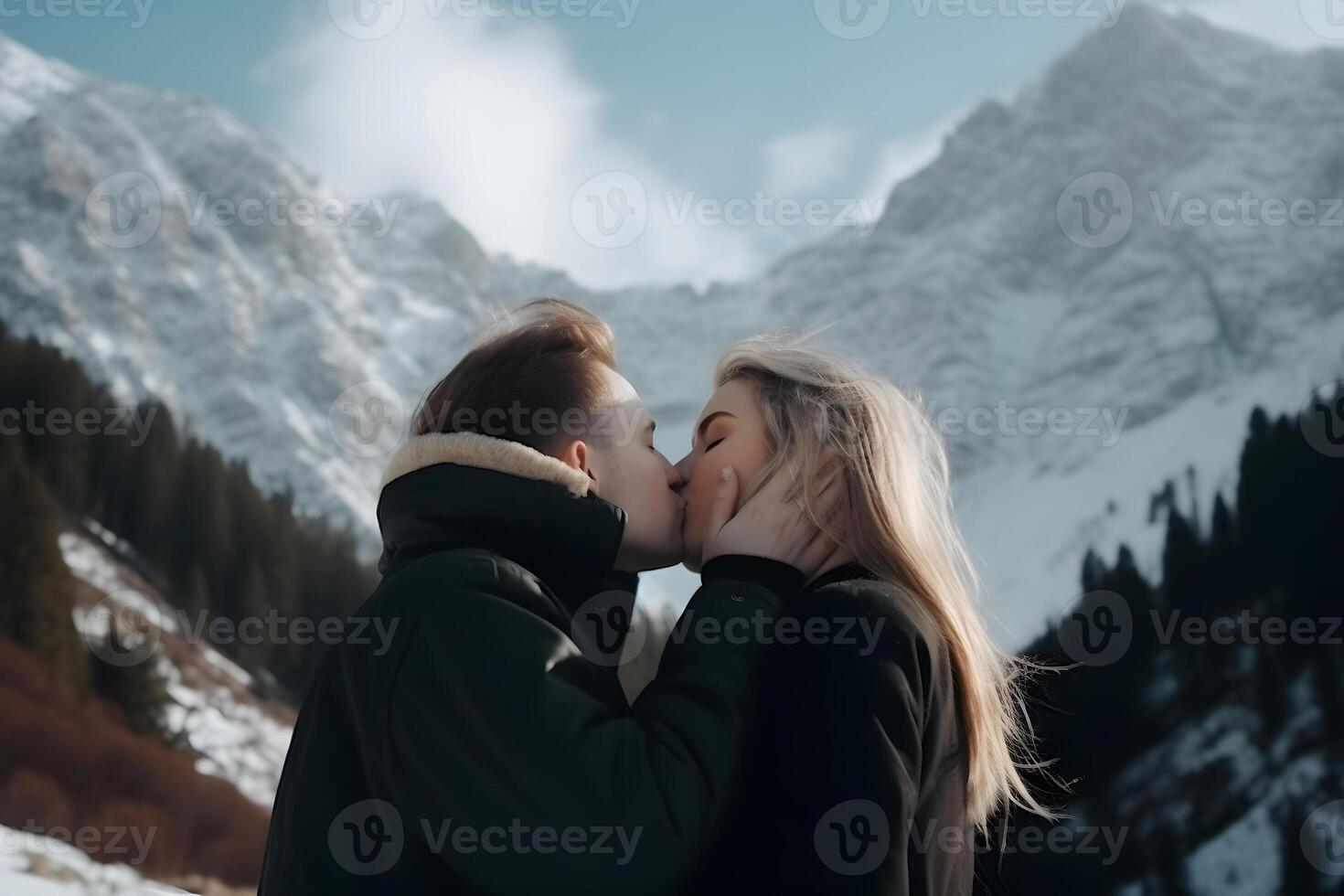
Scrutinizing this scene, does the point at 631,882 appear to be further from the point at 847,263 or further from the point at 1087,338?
the point at 847,263

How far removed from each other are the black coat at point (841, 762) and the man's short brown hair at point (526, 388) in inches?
17.2

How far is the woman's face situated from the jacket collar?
0.20 meters

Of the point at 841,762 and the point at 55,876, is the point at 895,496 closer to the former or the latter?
the point at 841,762

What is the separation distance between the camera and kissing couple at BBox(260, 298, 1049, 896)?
1.12m

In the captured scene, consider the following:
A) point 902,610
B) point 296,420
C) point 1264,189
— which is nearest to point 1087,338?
point 1264,189

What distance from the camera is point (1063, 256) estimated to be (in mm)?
48219

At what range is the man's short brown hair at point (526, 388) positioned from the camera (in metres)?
1.45

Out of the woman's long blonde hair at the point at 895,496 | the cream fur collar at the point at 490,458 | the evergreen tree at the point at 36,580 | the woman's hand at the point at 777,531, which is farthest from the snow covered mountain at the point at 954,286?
the evergreen tree at the point at 36,580

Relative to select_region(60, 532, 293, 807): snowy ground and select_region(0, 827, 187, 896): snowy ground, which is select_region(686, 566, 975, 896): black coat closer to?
select_region(0, 827, 187, 896): snowy ground

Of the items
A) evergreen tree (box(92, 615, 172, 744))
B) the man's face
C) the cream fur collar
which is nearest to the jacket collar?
the cream fur collar

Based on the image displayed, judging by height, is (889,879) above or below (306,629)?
below

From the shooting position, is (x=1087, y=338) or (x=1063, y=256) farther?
(x=1063, y=256)

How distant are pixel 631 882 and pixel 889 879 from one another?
1.05ft

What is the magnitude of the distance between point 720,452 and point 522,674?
57cm
